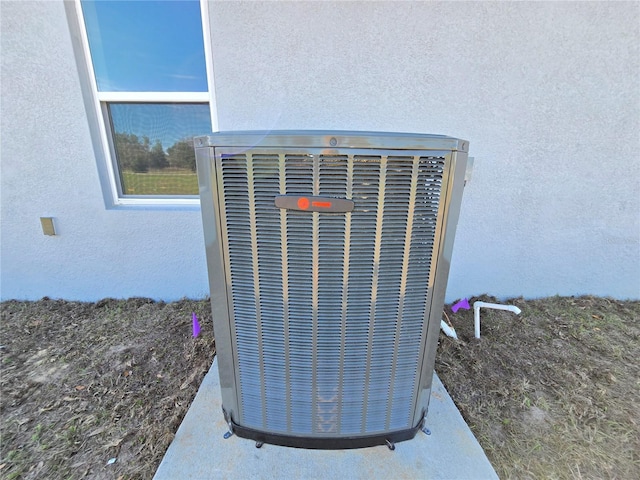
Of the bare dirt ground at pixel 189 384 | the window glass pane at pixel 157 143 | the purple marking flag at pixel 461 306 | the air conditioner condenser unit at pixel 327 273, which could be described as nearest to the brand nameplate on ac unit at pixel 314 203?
the air conditioner condenser unit at pixel 327 273

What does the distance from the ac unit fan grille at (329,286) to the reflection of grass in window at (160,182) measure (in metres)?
1.73

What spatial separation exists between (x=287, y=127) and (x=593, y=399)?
104 inches

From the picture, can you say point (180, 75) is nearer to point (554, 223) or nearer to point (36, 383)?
point (36, 383)

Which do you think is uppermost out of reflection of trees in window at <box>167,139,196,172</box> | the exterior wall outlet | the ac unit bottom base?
reflection of trees in window at <box>167,139,196,172</box>

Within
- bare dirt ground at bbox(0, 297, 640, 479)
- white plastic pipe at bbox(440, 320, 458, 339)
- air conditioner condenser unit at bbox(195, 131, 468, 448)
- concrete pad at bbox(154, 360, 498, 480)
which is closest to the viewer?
air conditioner condenser unit at bbox(195, 131, 468, 448)

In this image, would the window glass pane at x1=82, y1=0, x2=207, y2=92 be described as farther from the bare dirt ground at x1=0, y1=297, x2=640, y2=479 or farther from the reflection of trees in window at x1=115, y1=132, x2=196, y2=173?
the bare dirt ground at x1=0, y1=297, x2=640, y2=479

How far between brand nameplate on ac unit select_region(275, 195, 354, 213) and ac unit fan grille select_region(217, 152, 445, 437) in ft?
0.07

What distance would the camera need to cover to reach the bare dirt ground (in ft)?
4.33

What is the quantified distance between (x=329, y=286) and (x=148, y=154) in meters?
2.21

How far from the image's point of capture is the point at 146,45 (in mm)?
2162

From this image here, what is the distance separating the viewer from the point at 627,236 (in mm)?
2490

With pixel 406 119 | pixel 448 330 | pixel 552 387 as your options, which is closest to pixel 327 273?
pixel 448 330

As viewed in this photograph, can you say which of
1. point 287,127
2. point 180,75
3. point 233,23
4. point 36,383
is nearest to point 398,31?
point 287,127

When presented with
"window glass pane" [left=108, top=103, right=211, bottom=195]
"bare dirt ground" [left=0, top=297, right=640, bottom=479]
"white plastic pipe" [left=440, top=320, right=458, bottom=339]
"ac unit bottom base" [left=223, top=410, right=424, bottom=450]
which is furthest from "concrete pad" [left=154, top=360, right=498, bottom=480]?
"window glass pane" [left=108, top=103, right=211, bottom=195]
